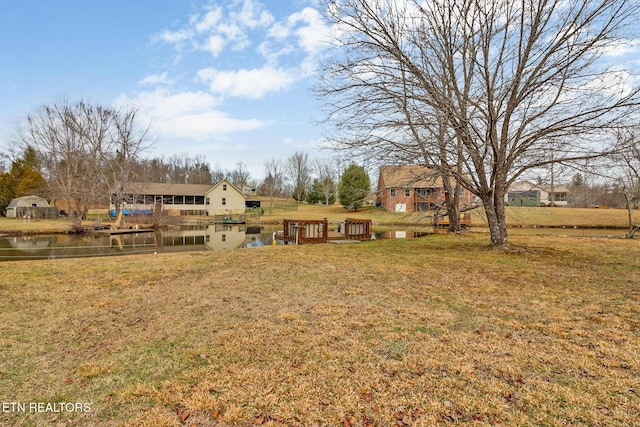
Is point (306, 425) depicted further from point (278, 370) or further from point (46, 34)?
point (46, 34)

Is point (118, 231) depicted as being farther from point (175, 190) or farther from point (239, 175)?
point (239, 175)

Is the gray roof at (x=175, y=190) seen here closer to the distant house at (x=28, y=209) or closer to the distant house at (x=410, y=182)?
the distant house at (x=28, y=209)

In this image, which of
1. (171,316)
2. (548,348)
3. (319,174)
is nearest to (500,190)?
(548,348)

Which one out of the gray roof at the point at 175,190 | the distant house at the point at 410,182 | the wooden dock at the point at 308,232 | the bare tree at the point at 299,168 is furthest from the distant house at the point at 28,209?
Result: the bare tree at the point at 299,168

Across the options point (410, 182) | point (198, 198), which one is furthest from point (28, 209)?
point (410, 182)

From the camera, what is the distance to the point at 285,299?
5.20 meters

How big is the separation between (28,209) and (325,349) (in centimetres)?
4306

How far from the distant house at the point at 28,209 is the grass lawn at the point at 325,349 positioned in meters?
35.0

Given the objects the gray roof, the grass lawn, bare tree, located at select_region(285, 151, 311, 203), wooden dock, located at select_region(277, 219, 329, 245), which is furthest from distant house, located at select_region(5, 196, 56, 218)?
bare tree, located at select_region(285, 151, 311, 203)

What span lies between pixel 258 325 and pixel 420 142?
6.69m

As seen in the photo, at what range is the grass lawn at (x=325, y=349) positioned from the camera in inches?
95.6

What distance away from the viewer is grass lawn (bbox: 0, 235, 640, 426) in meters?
2.43

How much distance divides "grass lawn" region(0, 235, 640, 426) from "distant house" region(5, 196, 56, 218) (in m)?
35.0

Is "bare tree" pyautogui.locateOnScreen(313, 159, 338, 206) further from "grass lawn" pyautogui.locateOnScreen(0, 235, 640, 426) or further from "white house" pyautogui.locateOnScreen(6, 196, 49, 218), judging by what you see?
"grass lawn" pyautogui.locateOnScreen(0, 235, 640, 426)
